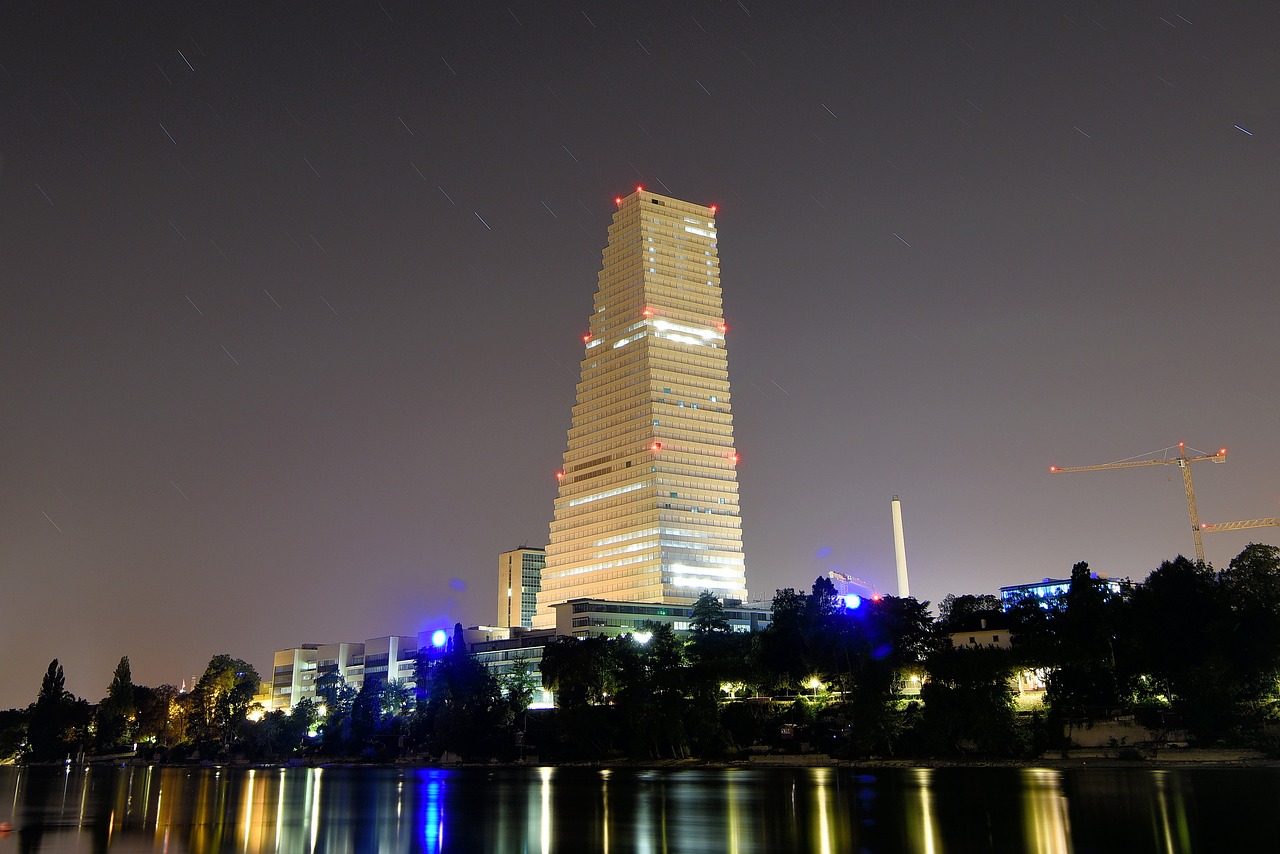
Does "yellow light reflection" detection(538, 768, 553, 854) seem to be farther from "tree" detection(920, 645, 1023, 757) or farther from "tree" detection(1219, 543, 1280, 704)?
"tree" detection(1219, 543, 1280, 704)

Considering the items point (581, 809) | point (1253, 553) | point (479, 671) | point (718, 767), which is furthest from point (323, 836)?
point (479, 671)

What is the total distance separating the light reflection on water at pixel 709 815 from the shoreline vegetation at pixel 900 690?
11.5 metres

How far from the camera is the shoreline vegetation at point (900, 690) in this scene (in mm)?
101062

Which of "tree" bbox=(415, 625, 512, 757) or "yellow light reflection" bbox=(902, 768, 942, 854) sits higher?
"tree" bbox=(415, 625, 512, 757)

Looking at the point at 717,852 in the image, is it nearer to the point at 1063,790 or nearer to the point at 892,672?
the point at 1063,790

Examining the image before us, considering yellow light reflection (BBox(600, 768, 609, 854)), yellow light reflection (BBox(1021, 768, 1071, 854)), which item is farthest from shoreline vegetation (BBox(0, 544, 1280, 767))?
yellow light reflection (BBox(1021, 768, 1071, 854))

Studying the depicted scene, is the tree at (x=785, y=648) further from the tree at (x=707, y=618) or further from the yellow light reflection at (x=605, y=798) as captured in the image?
the yellow light reflection at (x=605, y=798)

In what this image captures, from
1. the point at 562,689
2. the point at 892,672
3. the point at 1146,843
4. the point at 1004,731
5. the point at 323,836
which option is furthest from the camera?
the point at 562,689

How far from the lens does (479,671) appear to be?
172 metres

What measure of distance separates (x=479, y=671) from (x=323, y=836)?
368 ft

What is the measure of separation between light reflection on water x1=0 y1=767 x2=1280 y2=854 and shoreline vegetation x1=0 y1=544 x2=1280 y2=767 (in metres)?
11.5

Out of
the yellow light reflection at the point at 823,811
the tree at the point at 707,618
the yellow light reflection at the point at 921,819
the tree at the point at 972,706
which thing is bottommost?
the yellow light reflection at the point at 823,811

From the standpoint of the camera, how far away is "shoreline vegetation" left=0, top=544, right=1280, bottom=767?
101m

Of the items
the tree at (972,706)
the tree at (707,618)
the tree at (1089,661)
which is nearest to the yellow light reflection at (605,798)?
the tree at (972,706)
